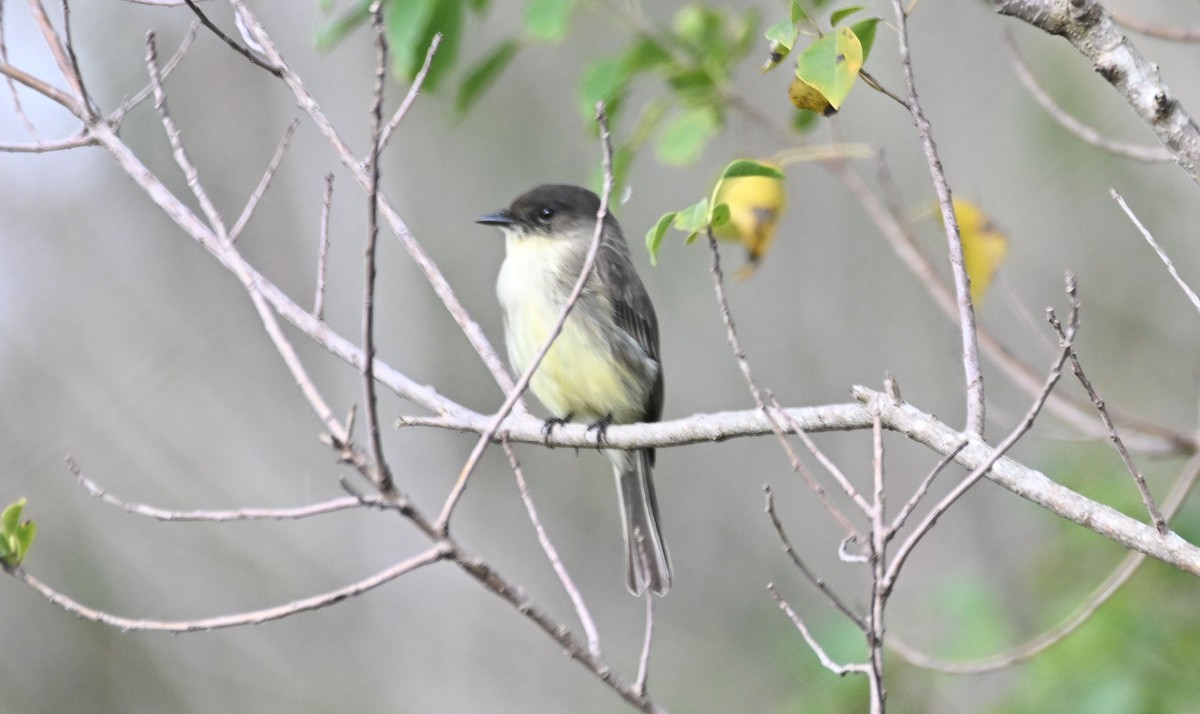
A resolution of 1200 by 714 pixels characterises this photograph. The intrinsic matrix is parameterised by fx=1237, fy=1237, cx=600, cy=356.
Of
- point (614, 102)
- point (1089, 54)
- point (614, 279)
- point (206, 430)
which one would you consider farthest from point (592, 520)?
point (1089, 54)

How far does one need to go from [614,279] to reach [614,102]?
148 cm

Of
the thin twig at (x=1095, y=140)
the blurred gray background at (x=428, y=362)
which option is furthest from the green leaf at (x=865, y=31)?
the blurred gray background at (x=428, y=362)

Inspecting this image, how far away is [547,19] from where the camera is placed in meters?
3.32

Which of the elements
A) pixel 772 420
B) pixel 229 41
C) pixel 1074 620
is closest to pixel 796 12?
pixel 772 420

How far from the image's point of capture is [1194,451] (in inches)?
140

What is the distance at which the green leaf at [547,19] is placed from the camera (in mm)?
3289

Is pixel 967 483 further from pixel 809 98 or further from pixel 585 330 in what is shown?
pixel 585 330

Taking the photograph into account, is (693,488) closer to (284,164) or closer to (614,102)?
(284,164)

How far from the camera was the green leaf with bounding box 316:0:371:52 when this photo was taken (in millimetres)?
3361

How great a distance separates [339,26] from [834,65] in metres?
1.57

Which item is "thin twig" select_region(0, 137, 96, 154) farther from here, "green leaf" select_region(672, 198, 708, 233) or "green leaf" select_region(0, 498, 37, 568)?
"green leaf" select_region(672, 198, 708, 233)

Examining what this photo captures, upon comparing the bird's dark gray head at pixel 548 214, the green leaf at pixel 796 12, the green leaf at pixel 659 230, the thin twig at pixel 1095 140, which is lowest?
the bird's dark gray head at pixel 548 214

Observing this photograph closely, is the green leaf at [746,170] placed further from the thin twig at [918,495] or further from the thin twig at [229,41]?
the thin twig at [229,41]

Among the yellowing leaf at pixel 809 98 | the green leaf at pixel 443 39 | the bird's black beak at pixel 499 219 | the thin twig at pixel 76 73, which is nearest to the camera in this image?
the yellowing leaf at pixel 809 98
